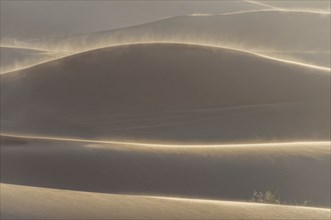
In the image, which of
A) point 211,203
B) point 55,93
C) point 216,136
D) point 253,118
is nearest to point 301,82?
point 253,118

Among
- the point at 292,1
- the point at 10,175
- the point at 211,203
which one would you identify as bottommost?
the point at 211,203

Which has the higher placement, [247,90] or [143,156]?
[247,90]

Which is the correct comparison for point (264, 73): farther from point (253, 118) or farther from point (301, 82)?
point (253, 118)

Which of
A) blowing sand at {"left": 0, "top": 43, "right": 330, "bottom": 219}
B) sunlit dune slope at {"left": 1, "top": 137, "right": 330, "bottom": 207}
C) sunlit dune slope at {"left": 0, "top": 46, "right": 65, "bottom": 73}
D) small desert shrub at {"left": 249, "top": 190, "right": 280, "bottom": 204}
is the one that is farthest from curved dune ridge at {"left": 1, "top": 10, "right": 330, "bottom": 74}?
small desert shrub at {"left": 249, "top": 190, "right": 280, "bottom": 204}

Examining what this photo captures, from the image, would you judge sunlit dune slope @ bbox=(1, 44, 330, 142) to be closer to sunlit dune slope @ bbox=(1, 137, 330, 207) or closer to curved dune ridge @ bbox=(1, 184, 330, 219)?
sunlit dune slope @ bbox=(1, 137, 330, 207)

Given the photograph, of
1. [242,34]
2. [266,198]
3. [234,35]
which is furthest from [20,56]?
[266,198]

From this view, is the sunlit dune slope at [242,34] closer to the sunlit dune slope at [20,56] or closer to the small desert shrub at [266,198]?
the sunlit dune slope at [20,56]
